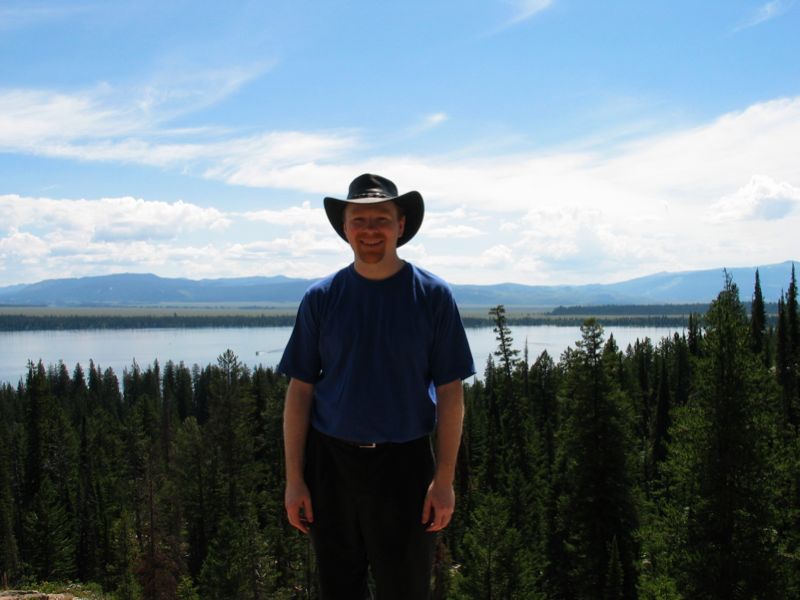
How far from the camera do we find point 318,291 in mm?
3902

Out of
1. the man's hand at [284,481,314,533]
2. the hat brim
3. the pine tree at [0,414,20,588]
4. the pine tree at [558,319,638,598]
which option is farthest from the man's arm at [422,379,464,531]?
the pine tree at [0,414,20,588]

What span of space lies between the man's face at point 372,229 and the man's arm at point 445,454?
31.7 inches

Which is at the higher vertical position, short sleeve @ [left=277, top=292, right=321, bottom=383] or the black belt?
short sleeve @ [left=277, top=292, right=321, bottom=383]

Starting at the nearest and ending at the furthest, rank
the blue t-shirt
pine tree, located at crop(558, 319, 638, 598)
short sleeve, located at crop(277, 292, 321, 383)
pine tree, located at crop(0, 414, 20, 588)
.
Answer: the blue t-shirt, short sleeve, located at crop(277, 292, 321, 383), pine tree, located at crop(558, 319, 638, 598), pine tree, located at crop(0, 414, 20, 588)

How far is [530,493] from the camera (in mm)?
32688

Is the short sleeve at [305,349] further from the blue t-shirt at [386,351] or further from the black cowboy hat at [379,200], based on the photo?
the black cowboy hat at [379,200]

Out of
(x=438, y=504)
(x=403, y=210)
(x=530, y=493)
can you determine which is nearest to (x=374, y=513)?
(x=438, y=504)

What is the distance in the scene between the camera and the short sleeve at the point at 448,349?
3.78 meters

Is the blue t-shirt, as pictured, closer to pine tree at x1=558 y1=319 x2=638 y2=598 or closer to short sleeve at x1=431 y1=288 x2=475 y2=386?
short sleeve at x1=431 y1=288 x2=475 y2=386

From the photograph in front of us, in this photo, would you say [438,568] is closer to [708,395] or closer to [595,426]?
[595,426]

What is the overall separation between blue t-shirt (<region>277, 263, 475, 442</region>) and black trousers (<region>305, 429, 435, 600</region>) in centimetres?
13

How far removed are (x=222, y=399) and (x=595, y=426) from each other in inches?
976

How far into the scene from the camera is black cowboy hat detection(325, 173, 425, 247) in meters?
3.79

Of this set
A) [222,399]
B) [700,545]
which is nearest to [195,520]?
[222,399]
